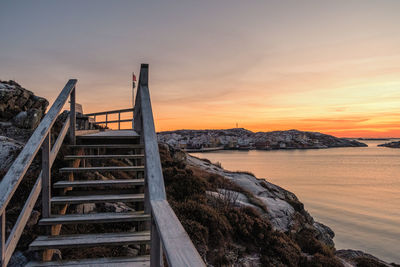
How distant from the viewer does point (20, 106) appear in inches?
351

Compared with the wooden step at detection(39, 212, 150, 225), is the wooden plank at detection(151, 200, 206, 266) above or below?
above

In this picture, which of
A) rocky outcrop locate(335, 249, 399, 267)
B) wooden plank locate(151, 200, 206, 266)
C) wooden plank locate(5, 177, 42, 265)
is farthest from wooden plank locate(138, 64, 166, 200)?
rocky outcrop locate(335, 249, 399, 267)

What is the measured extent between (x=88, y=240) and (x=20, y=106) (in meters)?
7.60

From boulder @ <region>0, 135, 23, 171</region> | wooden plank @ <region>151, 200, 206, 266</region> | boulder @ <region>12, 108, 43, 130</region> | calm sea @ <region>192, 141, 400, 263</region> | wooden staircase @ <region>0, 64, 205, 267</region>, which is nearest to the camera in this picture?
wooden plank @ <region>151, 200, 206, 266</region>

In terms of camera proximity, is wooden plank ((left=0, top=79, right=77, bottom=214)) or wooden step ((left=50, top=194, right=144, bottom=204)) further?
wooden step ((left=50, top=194, right=144, bottom=204))

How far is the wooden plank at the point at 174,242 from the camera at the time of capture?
117 cm

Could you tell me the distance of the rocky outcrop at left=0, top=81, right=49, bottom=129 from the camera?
8.26 meters

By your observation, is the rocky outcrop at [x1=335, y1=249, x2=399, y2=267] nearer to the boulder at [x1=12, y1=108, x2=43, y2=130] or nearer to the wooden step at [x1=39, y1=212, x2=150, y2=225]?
the wooden step at [x1=39, y1=212, x2=150, y2=225]

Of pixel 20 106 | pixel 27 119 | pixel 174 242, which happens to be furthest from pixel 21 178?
pixel 20 106

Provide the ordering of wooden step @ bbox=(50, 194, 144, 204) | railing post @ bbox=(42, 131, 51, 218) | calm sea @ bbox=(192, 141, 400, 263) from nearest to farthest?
1. railing post @ bbox=(42, 131, 51, 218)
2. wooden step @ bbox=(50, 194, 144, 204)
3. calm sea @ bbox=(192, 141, 400, 263)

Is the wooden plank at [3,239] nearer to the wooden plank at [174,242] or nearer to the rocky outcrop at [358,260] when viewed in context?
the wooden plank at [174,242]

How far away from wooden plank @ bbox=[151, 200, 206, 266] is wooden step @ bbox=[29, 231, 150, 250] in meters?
1.85

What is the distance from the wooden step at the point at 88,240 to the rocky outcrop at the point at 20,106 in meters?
6.11

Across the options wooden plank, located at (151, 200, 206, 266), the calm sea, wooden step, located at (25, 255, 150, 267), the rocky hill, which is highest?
wooden plank, located at (151, 200, 206, 266)
